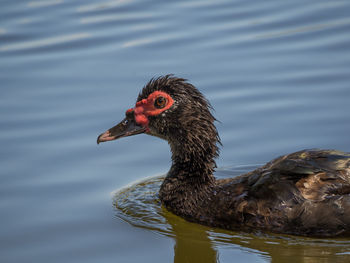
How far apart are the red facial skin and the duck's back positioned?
1387mm

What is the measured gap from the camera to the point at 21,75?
12.6m

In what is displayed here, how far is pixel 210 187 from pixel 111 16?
→ 7531 mm

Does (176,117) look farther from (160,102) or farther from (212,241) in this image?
(212,241)

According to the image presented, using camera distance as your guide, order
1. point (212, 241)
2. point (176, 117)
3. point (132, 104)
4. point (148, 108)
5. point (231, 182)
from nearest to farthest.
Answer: point (212, 241)
point (231, 182)
point (176, 117)
point (148, 108)
point (132, 104)

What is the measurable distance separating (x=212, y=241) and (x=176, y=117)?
5.29 ft

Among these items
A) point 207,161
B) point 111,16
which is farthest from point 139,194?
point 111,16

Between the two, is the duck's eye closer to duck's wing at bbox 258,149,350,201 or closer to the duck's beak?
the duck's beak

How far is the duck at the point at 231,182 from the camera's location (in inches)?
305

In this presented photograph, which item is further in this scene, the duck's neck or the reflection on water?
the duck's neck

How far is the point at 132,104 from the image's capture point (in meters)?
11.2

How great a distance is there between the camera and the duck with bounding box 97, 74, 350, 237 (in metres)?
7.75

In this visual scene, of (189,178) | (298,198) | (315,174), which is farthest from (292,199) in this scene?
(189,178)

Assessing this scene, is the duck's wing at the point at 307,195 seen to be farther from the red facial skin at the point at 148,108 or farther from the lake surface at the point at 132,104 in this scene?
the red facial skin at the point at 148,108

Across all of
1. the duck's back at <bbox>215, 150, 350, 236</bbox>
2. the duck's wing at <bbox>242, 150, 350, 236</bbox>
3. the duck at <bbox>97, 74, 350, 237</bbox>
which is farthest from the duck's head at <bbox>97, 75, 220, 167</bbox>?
the duck's wing at <bbox>242, 150, 350, 236</bbox>
